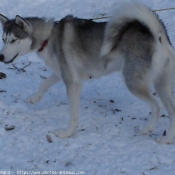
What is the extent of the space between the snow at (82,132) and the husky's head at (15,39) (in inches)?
30.9

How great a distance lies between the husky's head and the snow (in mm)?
784

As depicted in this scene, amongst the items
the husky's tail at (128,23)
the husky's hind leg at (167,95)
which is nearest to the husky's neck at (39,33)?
the husky's tail at (128,23)

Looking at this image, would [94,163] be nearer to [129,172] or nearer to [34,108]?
[129,172]

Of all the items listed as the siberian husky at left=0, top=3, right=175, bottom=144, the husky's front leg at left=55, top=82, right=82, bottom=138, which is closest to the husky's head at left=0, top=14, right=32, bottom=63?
the siberian husky at left=0, top=3, right=175, bottom=144

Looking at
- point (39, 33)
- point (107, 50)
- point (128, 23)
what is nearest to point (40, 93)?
point (39, 33)

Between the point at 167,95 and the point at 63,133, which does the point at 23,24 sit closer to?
the point at 63,133

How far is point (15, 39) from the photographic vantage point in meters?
4.64

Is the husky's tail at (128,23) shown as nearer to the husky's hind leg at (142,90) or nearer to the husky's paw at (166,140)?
the husky's hind leg at (142,90)

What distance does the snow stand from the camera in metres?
3.88

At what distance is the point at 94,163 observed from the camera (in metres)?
3.92

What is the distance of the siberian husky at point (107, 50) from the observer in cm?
417

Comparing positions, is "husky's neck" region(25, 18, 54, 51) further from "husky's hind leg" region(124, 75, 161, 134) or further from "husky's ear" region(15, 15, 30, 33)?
"husky's hind leg" region(124, 75, 161, 134)

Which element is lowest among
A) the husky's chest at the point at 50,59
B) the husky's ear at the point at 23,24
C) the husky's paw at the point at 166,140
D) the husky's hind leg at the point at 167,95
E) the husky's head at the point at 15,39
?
the husky's paw at the point at 166,140

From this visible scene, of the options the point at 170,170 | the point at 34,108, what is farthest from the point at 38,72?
the point at 170,170
